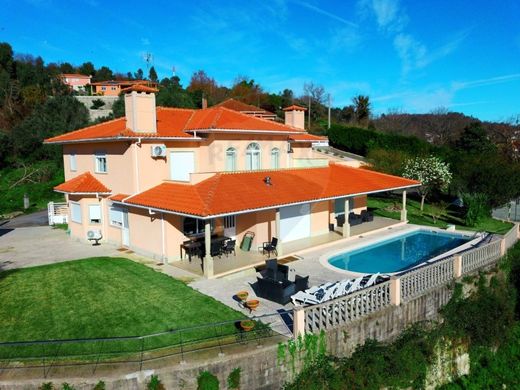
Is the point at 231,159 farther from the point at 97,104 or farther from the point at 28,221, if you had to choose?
the point at 97,104

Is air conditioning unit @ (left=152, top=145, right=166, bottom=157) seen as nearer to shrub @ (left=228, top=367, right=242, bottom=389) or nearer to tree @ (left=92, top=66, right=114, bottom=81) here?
shrub @ (left=228, top=367, right=242, bottom=389)

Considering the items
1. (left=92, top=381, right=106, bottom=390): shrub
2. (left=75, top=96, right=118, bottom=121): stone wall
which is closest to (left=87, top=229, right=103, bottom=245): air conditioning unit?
(left=92, top=381, right=106, bottom=390): shrub

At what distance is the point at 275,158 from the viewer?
27.2m

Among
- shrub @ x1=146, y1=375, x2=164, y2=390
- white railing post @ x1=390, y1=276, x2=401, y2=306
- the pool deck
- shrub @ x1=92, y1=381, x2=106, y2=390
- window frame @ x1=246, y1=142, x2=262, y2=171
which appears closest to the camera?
shrub @ x1=92, y1=381, x2=106, y2=390

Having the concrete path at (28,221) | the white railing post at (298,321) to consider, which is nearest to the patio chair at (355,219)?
the white railing post at (298,321)

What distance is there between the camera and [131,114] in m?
22.0

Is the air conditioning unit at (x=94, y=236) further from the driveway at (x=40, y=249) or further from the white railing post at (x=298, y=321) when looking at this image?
the white railing post at (x=298, y=321)

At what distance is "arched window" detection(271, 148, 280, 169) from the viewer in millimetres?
26888

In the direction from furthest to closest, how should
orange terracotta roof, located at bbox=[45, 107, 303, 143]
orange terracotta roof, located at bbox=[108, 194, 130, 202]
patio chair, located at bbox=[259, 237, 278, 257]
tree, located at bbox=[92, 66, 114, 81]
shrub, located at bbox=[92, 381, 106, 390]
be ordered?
tree, located at bbox=[92, 66, 114, 81], orange terracotta roof, located at bbox=[45, 107, 303, 143], orange terracotta roof, located at bbox=[108, 194, 130, 202], patio chair, located at bbox=[259, 237, 278, 257], shrub, located at bbox=[92, 381, 106, 390]

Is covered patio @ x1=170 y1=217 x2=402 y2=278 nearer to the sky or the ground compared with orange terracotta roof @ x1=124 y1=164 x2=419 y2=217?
nearer to the ground

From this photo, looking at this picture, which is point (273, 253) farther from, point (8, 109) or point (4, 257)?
point (8, 109)

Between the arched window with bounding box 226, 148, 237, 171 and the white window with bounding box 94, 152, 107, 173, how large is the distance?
23.5 ft

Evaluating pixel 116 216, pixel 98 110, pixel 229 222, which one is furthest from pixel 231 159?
pixel 98 110

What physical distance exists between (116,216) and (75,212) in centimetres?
350
